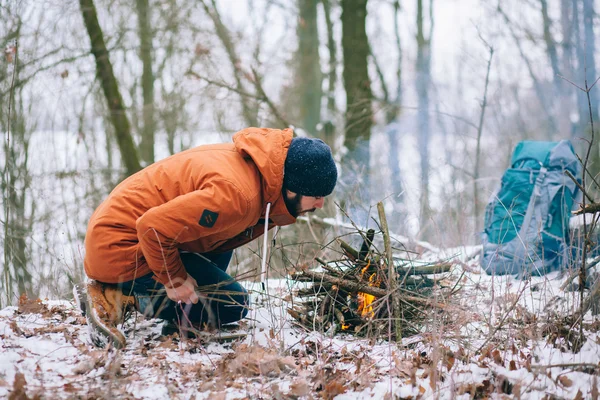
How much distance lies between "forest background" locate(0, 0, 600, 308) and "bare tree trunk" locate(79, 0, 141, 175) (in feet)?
0.08

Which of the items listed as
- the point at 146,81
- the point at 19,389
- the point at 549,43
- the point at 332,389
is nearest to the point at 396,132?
the point at 549,43

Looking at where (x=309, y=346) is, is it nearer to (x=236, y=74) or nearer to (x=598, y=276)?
(x=598, y=276)

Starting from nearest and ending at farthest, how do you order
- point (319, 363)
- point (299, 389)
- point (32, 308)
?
1. point (299, 389)
2. point (319, 363)
3. point (32, 308)

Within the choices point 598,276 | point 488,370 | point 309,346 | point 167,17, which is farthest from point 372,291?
point 167,17

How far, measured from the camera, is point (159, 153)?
40.3 ft

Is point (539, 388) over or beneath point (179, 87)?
beneath

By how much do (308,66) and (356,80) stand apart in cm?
610

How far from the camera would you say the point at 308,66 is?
14008 mm

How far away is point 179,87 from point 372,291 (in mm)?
9161

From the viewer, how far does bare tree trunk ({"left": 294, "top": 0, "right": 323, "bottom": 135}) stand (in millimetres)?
13836

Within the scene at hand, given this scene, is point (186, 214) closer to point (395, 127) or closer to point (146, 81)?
point (146, 81)

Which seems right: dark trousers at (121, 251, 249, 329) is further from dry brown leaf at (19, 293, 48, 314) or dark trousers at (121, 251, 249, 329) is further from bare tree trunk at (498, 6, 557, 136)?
bare tree trunk at (498, 6, 557, 136)

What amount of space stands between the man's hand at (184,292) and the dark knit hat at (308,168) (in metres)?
0.77

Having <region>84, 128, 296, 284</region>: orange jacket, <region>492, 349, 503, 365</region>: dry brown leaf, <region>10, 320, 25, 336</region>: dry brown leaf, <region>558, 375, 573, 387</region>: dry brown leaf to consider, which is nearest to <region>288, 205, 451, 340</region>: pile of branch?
<region>492, 349, 503, 365</region>: dry brown leaf
